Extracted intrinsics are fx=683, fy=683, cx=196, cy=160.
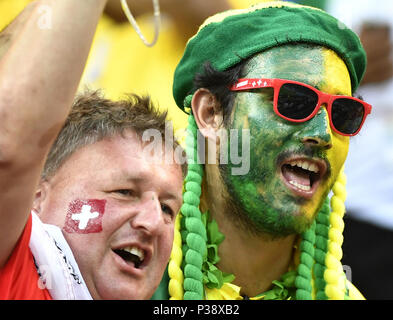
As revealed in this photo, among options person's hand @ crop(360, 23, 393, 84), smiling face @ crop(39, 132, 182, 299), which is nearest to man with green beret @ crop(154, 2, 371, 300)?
smiling face @ crop(39, 132, 182, 299)

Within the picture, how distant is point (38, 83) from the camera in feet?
3.56

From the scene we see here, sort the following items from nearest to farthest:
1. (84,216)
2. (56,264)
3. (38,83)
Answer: (38,83) → (56,264) → (84,216)

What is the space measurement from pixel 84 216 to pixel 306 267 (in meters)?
0.81

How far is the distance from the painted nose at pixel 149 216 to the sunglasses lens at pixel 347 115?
611mm

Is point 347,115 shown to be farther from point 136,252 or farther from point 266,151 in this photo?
point 136,252

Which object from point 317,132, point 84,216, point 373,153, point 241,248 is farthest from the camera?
point 373,153

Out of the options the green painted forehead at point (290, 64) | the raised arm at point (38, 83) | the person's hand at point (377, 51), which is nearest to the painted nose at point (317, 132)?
the green painted forehead at point (290, 64)

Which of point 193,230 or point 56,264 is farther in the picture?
point 193,230

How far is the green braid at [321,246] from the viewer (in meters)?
2.06

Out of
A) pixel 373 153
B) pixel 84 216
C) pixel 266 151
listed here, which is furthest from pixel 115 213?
pixel 373 153

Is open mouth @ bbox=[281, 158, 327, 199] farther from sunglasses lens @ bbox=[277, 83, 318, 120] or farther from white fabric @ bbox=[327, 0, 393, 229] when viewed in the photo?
white fabric @ bbox=[327, 0, 393, 229]

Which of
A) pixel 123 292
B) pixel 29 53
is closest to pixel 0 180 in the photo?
pixel 29 53

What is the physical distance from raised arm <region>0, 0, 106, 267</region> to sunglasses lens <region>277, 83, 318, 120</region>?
33.0 inches

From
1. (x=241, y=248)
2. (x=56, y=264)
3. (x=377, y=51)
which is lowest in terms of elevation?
(x=56, y=264)
